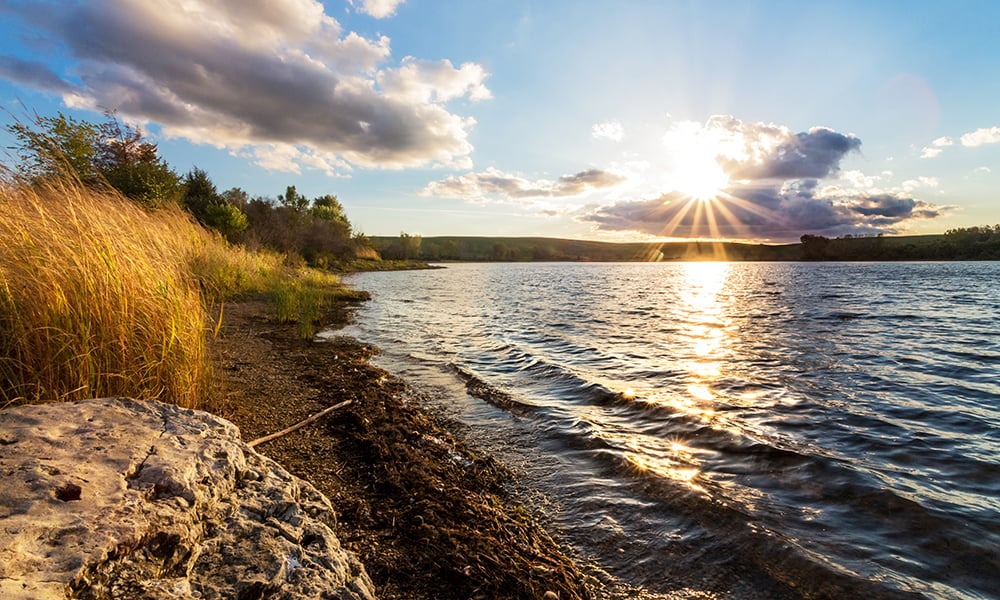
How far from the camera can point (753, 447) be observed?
6.01m

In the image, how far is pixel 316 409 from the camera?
6.51 metres

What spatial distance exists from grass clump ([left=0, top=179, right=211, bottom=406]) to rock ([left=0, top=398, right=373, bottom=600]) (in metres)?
1.28

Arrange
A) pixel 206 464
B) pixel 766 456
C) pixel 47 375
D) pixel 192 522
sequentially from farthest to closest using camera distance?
pixel 766 456, pixel 47 375, pixel 206 464, pixel 192 522

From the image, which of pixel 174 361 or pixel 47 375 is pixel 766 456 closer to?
pixel 174 361

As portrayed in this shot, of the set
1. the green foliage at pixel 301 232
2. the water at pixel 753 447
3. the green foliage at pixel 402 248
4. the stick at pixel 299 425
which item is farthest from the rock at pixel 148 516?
the green foliage at pixel 402 248

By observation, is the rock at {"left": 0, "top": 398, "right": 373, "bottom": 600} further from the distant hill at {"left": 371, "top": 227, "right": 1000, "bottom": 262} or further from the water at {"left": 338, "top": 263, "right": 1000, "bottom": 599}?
the distant hill at {"left": 371, "top": 227, "right": 1000, "bottom": 262}

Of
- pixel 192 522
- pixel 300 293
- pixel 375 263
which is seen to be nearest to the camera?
pixel 192 522

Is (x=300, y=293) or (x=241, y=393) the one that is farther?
(x=300, y=293)

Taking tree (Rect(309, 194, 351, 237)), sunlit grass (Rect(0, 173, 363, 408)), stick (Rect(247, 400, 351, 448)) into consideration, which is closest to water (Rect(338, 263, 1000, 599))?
stick (Rect(247, 400, 351, 448))

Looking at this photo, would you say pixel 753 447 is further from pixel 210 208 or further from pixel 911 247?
pixel 911 247

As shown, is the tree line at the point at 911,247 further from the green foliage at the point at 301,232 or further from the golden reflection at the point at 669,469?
the golden reflection at the point at 669,469

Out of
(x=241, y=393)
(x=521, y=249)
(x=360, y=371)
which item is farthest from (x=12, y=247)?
(x=521, y=249)

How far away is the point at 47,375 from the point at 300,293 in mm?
12837

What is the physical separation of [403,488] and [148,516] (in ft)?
8.48
